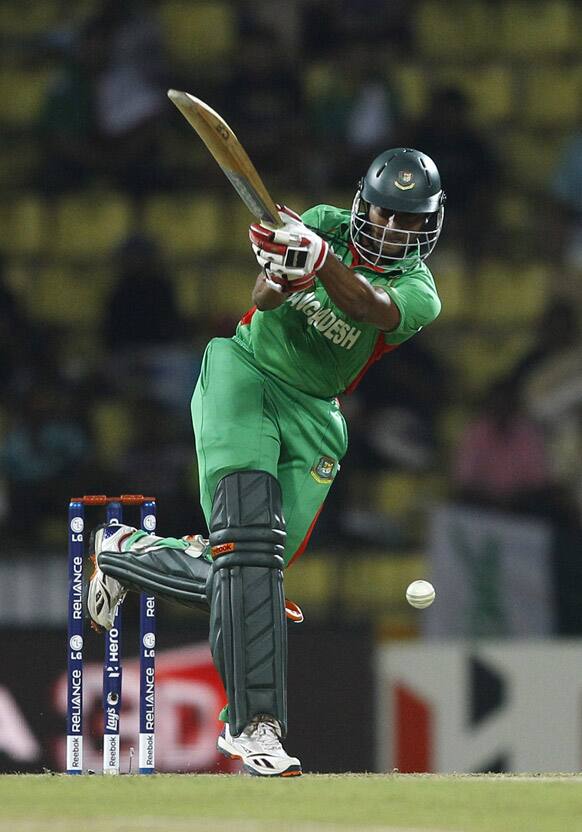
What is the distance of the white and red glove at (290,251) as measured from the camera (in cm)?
373

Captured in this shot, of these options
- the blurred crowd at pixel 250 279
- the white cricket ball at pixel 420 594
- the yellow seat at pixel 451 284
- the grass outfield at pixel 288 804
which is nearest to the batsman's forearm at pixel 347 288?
the white cricket ball at pixel 420 594

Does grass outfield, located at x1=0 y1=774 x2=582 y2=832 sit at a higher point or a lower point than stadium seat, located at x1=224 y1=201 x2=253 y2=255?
lower

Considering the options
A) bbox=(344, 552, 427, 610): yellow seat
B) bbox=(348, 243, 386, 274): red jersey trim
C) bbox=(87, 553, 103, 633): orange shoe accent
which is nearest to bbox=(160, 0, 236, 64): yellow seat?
bbox=(344, 552, 427, 610): yellow seat

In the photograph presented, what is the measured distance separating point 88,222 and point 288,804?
6066 mm

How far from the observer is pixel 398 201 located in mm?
4062

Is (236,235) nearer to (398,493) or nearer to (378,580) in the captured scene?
(398,493)

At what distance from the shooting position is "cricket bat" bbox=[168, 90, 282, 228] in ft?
12.4

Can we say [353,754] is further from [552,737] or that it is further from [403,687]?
[552,737]

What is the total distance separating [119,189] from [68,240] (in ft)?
1.26

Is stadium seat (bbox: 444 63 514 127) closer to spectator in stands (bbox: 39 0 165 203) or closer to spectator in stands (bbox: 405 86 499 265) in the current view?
spectator in stands (bbox: 405 86 499 265)

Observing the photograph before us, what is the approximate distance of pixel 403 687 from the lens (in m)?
6.38

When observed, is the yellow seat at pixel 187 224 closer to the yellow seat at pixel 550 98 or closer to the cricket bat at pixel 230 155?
the yellow seat at pixel 550 98

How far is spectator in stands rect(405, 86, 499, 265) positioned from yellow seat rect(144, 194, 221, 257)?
1109 millimetres

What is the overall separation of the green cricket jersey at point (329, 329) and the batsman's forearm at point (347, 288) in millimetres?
188
